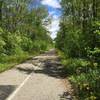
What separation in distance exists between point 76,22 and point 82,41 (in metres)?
21.2

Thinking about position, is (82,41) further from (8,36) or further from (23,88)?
(8,36)

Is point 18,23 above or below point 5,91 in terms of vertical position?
above

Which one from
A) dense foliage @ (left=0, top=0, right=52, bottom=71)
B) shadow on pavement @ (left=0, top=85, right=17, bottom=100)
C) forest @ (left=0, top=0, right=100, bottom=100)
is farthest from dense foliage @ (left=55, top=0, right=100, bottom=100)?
dense foliage @ (left=0, top=0, right=52, bottom=71)

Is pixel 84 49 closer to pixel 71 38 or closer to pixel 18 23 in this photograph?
pixel 71 38

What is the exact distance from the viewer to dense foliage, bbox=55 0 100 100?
14.7 metres

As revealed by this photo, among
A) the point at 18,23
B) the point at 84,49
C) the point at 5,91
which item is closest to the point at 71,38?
the point at 84,49

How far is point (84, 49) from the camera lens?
25516 mm

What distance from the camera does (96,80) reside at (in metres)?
15.0

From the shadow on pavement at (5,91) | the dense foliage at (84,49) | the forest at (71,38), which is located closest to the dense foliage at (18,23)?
the forest at (71,38)

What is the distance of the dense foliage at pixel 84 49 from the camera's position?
14.7 meters

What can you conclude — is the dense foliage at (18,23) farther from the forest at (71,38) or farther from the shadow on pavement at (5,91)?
the shadow on pavement at (5,91)

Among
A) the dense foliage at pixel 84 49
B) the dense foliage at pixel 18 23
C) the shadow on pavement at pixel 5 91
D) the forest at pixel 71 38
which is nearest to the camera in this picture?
the shadow on pavement at pixel 5 91

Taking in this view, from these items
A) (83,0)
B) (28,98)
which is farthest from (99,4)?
(28,98)

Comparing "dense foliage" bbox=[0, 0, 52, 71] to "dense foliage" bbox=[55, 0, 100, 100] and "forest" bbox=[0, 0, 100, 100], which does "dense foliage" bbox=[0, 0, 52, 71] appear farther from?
"dense foliage" bbox=[55, 0, 100, 100]
